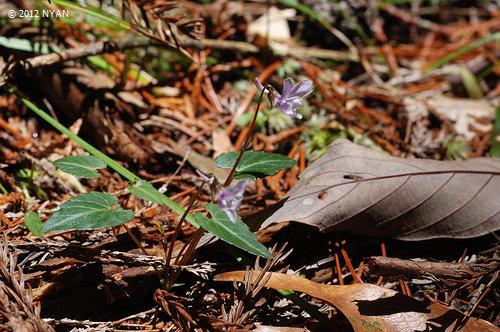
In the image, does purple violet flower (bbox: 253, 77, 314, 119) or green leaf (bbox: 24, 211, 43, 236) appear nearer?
purple violet flower (bbox: 253, 77, 314, 119)

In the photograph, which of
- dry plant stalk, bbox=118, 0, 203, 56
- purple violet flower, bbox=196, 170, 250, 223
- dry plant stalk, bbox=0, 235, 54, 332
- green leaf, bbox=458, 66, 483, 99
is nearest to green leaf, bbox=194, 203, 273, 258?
purple violet flower, bbox=196, 170, 250, 223

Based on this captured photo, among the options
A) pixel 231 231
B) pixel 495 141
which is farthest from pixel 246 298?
pixel 495 141

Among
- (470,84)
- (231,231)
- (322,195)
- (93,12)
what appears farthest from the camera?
(470,84)

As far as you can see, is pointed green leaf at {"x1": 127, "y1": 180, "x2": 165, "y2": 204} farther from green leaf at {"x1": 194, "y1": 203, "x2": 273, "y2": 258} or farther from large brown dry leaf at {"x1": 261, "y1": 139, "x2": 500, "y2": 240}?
large brown dry leaf at {"x1": 261, "y1": 139, "x2": 500, "y2": 240}

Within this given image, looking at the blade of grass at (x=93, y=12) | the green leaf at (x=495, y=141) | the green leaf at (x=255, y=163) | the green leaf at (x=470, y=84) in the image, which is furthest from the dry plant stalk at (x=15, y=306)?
the green leaf at (x=470, y=84)

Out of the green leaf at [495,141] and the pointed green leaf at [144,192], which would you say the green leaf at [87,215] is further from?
the green leaf at [495,141]

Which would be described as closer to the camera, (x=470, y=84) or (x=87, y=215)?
(x=87, y=215)

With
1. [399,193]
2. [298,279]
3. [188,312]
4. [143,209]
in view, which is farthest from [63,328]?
[399,193]

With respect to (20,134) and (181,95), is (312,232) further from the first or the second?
(20,134)

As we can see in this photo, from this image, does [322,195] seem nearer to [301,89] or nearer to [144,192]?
[301,89]
